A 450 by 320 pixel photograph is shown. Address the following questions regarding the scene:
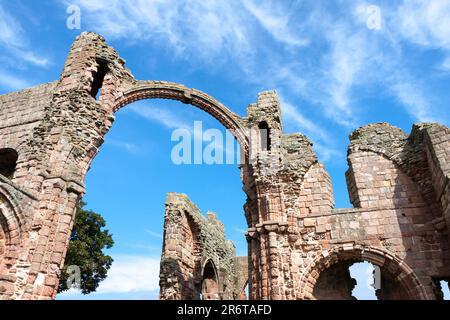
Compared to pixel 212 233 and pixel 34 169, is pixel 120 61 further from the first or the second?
pixel 212 233

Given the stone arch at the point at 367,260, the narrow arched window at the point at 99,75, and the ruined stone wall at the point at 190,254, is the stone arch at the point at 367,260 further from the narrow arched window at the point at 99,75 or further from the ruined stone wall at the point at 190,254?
the narrow arched window at the point at 99,75

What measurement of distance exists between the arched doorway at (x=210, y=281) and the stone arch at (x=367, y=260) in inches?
267

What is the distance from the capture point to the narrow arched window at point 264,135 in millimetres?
11273

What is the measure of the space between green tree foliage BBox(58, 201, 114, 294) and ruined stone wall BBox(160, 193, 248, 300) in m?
5.82

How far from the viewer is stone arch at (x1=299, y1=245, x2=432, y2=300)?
27.7 feet

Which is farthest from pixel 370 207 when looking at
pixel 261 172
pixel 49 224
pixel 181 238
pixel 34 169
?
pixel 34 169

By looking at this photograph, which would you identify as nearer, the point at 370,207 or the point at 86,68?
the point at 370,207

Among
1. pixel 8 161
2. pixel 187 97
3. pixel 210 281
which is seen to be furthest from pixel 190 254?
pixel 8 161

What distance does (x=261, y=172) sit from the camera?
409 inches

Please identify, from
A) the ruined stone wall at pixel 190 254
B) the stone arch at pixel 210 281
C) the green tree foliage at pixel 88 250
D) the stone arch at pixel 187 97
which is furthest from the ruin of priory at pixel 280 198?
the green tree foliage at pixel 88 250

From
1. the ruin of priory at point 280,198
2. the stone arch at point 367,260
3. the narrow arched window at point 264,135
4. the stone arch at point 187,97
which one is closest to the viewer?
the ruin of priory at point 280,198

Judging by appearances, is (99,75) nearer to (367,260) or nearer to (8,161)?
(8,161)

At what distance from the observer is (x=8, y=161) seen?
10.7 metres
